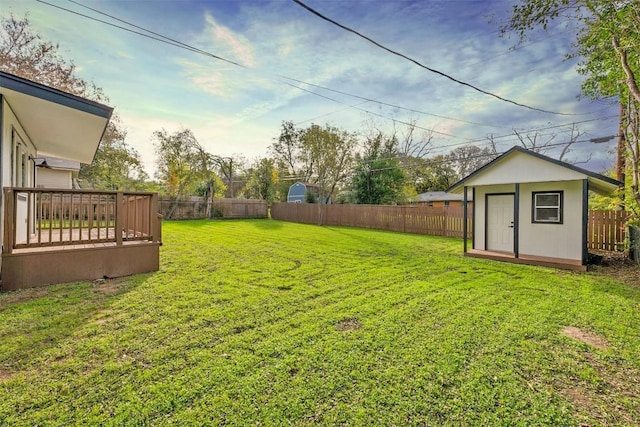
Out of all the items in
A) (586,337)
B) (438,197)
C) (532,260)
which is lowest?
(586,337)

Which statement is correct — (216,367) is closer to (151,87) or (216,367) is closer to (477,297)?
(477,297)

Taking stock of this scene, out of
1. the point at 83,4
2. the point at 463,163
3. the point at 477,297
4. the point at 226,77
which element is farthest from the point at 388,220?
the point at 463,163

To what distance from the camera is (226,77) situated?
930cm

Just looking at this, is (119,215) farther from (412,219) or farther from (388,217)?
(388,217)

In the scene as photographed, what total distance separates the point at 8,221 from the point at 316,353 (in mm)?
4901

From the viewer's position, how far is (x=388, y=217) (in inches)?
622

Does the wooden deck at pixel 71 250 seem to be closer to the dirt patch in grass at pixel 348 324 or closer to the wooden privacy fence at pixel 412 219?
the dirt patch in grass at pixel 348 324

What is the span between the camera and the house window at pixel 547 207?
7.54 metres

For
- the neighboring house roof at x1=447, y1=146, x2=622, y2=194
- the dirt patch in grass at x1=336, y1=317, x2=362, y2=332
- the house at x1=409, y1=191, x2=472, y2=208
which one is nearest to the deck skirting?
the dirt patch in grass at x1=336, y1=317, x2=362, y2=332

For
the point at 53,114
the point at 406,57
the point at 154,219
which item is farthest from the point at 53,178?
the point at 406,57

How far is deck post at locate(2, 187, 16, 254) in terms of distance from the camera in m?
4.25

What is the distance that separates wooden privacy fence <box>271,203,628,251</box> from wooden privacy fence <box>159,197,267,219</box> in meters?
1.49

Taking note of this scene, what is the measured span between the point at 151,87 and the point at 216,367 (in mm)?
9272

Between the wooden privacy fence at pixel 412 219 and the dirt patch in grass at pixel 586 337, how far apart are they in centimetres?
703
